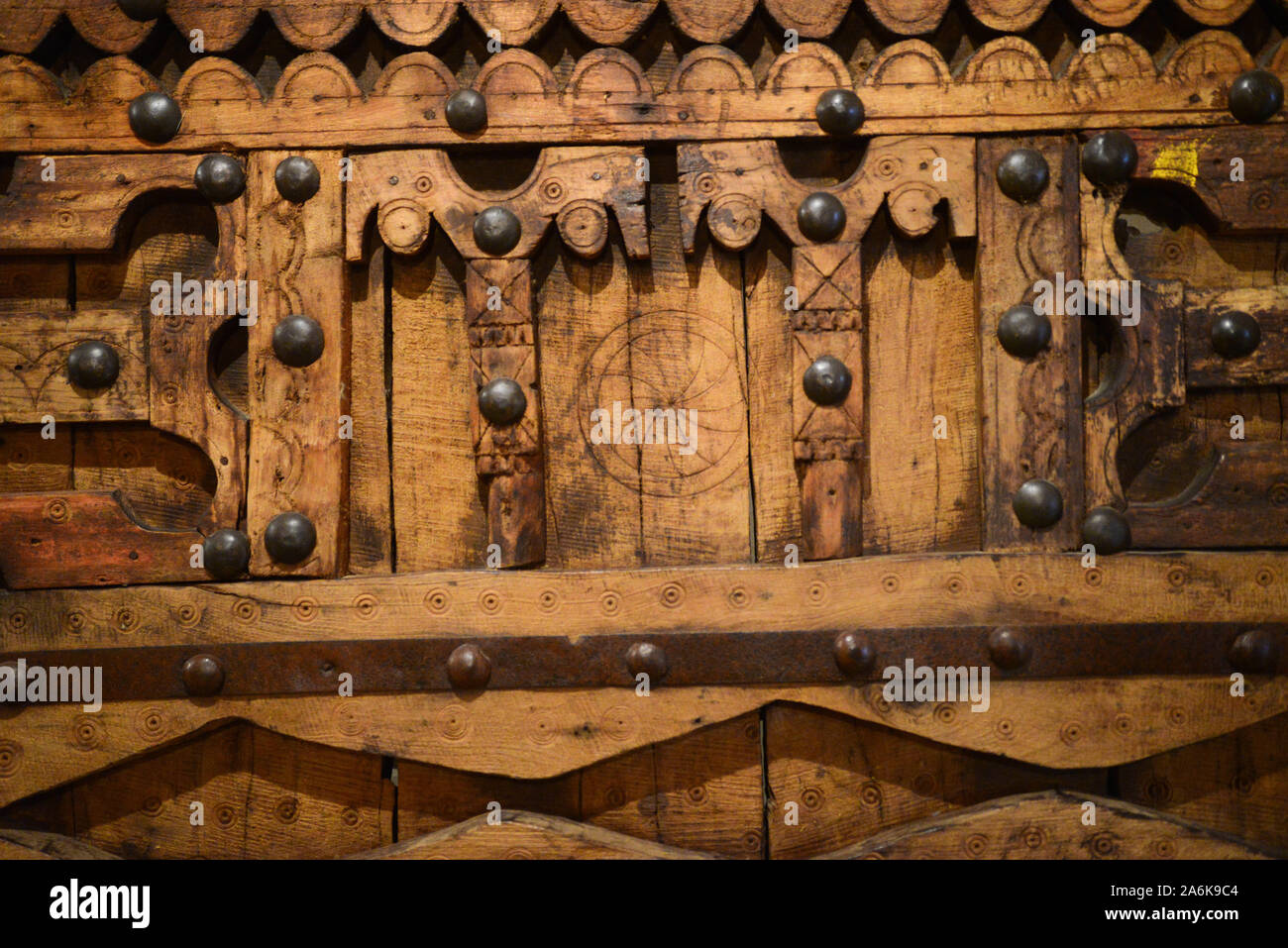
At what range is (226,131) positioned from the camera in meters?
2.21

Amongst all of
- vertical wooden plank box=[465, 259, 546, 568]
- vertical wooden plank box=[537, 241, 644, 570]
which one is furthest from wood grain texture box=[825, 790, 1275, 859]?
vertical wooden plank box=[465, 259, 546, 568]

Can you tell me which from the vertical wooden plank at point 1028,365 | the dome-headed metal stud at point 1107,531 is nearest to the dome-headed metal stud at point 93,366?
the vertical wooden plank at point 1028,365

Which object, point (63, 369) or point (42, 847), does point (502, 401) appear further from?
point (42, 847)

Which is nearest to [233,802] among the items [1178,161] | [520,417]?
[520,417]

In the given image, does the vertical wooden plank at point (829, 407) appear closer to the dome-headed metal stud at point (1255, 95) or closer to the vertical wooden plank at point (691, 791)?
the vertical wooden plank at point (691, 791)

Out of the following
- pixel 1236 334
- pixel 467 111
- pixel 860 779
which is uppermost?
pixel 467 111

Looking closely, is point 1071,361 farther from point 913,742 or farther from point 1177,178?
point 913,742

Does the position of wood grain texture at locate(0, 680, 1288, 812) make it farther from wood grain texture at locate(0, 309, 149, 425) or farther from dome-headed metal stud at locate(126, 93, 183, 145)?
dome-headed metal stud at locate(126, 93, 183, 145)

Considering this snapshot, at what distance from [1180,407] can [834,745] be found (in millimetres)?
979

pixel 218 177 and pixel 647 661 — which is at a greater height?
pixel 218 177

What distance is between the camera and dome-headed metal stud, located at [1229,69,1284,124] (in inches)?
83.7

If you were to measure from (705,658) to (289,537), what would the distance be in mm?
851

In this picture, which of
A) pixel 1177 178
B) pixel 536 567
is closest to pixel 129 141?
pixel 536 567

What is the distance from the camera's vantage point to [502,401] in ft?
6.97
